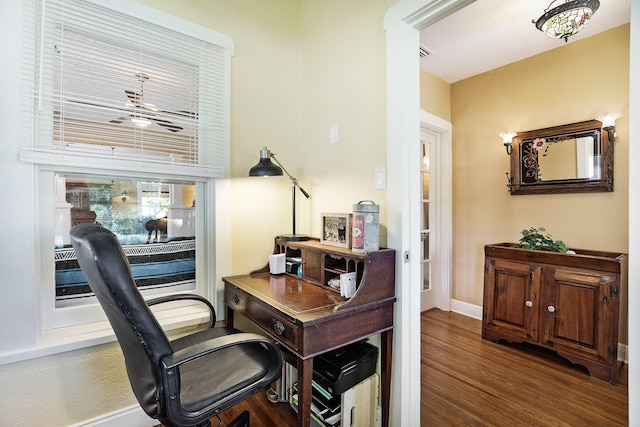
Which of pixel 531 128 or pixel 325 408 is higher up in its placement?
pixel 531 128

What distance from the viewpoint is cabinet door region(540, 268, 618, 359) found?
Result: 2.14 metres

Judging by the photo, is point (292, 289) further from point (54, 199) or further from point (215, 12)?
point (215, 12)

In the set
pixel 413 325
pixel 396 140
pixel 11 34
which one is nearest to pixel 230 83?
pixel 11 34

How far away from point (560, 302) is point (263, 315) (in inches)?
93.5

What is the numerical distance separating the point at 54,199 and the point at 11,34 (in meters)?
0.79

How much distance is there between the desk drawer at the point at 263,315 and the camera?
1333 millimetres

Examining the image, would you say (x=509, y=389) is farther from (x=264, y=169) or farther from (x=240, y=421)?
(x=264, y=169)

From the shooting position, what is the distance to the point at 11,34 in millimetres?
1396

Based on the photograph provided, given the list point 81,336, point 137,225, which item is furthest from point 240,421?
point 137,225

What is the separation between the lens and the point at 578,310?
7.48 ft

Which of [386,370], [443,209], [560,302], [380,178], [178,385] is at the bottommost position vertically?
[386,370]

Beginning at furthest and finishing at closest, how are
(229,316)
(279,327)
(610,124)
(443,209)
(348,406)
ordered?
(443,209), (610,124), (229,316), (348,406), (279,327)

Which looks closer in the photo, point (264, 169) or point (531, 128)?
point (264, 169)

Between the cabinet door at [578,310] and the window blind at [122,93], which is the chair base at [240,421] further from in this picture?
the cabinet door at [578,310]
